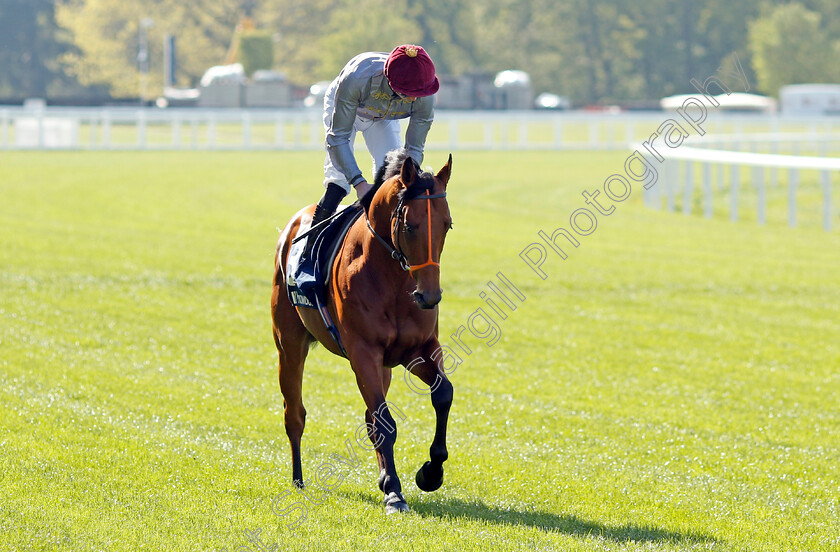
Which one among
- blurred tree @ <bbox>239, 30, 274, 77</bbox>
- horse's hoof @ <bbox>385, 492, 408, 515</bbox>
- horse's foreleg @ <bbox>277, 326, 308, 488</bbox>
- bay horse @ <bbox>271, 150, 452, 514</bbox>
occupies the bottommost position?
horse's hoof @ <bbox>385, 492, 408, 515</bbox>

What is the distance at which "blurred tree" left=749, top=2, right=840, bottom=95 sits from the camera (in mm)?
65250

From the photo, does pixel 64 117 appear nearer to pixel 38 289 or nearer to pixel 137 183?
pixel 137 183

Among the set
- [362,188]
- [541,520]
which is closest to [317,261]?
[362,188]

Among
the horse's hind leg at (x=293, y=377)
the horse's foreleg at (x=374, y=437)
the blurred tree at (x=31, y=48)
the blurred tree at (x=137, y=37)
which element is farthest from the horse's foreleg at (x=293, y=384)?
the blurred tree at (x=31, y=48)

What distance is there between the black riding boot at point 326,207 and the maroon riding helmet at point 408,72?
0.74m

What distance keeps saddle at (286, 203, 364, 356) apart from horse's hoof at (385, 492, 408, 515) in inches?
29.9

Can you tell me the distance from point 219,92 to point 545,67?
3213cm

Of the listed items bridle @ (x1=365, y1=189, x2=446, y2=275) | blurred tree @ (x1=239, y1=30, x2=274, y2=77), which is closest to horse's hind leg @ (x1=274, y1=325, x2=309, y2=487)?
bridle @ (x1=365, y1=189, x2=446, y2=275)

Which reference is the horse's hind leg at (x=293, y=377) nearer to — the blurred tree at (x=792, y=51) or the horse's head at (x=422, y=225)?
the horse's head at (x=422, y=225)

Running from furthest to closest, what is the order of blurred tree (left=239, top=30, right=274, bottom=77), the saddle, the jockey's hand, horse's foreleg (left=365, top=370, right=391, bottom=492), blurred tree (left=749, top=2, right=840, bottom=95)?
blurred tree (left=749, top=2, right=840, bottom=95)
blurred tree (left=239, top=30, right=274, bottom=77)
the saddle
the jockey's hand
horse's foreleg (left=365, top=370, right=391, bottom=492)

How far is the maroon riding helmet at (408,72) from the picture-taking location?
16.3 feet

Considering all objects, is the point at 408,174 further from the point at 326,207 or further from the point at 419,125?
the point at 326,207

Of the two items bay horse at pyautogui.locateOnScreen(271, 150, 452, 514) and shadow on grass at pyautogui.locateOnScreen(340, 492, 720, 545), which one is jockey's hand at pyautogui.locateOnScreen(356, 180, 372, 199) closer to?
bay horse at pyautogui.locateOnScreen(271, 150, 452, 514)

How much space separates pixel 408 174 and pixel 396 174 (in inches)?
12.7
